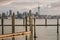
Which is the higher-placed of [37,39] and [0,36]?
[0,36]

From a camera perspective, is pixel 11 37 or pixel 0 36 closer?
pixel 0 36

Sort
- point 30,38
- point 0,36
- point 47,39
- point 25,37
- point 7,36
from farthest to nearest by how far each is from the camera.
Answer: point 47,39 → point 30,38 → point 25,37 → point 7,36 → point 0,36

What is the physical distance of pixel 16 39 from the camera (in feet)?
36.0

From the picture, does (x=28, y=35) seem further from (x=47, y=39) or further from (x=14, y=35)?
(x=47, y=39)

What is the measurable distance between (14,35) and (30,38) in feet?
7.82

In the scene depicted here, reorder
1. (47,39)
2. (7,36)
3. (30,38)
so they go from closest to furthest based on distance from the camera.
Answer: (7,36), (30,38), (47,39)

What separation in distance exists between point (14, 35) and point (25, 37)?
151 centimetres

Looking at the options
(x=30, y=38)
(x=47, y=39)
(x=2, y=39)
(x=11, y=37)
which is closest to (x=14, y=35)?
(x=11, y=37)

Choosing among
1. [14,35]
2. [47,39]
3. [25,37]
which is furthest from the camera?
[47,39]

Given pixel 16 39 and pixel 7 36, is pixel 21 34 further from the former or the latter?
pixel 7 36

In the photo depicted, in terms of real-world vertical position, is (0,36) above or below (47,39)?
above

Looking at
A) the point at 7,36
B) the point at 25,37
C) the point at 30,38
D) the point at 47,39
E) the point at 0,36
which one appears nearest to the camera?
the point at 0,36

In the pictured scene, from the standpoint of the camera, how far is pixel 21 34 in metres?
11.0

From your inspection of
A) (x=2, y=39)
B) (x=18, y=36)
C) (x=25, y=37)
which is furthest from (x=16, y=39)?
(x=2, y=39)
